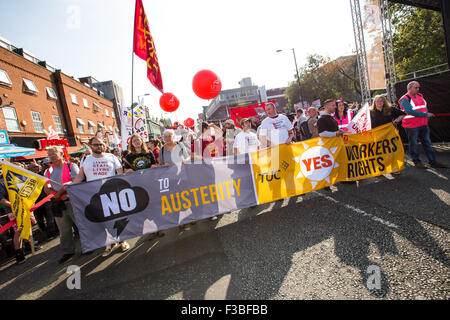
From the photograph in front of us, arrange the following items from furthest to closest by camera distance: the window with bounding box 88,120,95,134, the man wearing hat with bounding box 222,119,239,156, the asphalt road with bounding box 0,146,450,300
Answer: the window with bounding box 88,120,95,134 → the man wearing hat with bounding box 222,119,239,156 → the asphalt road with bounding box 0,146,450,300

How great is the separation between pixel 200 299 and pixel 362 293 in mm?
1572

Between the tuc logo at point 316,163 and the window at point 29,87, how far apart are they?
2288cm

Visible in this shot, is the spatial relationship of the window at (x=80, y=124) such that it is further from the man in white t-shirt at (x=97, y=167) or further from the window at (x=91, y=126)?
the man in white t-shirt at (x=97, y=167)

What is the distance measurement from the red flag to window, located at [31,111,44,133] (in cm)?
1837

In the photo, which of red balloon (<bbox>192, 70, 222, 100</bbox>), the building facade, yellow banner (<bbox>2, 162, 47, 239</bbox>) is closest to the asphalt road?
yellow banner (<bbox>2, 162, 47, 239</bbox>)

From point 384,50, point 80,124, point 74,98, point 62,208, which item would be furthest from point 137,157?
point 74,98

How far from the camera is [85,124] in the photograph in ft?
87.0

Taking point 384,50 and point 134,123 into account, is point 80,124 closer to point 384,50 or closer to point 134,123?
point 134,123

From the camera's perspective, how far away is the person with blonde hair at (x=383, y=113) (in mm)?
5285

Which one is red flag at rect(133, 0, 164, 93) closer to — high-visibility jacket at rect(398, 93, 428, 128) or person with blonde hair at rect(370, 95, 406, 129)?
person with blonde hair at rect(370, 95, 406, 129)

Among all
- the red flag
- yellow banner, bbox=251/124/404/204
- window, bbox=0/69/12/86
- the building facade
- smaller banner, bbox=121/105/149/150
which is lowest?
yellow banner, bbox=251/124/404/204

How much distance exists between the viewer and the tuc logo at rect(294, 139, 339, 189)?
14.6 ft

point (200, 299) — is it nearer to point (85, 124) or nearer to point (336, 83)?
point (85, 124)
